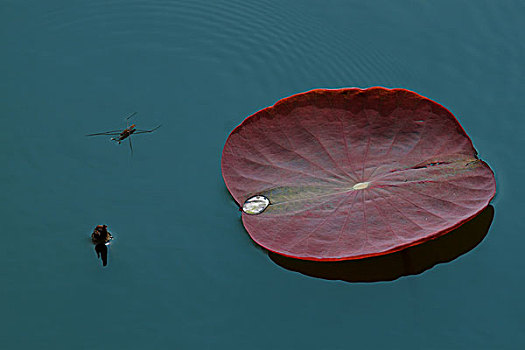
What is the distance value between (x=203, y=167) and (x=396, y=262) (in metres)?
0.84

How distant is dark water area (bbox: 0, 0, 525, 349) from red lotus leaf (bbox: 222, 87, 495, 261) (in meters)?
0.11

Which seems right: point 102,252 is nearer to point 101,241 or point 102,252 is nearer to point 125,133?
point 101,241

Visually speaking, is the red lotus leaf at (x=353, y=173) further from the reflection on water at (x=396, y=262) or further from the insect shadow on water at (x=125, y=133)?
the insect shadow on water at (x=125, y=133)

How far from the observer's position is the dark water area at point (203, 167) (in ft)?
6.82

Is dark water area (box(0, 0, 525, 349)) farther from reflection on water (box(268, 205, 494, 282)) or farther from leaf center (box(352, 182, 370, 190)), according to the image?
leaf center (box(352, 182, 370, 190))

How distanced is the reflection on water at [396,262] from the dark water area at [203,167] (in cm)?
2

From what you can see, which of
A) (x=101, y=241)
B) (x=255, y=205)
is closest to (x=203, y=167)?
(x=255, y=205)

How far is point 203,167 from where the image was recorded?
101 inches

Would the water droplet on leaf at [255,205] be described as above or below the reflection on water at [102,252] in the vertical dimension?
above

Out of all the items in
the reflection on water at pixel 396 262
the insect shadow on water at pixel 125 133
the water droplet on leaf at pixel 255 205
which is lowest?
the reflection on water at pixel 396 262

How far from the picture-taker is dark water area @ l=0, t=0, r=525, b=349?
2.08 metres

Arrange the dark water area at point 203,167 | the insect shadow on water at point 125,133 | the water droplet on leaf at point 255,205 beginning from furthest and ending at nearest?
the insect shadow on water at point 125,133
the water droplet on leaf at point 255,205
the dark water area at point 203,167

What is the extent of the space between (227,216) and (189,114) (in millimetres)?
621

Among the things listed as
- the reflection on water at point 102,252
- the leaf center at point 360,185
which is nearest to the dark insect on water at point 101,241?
the reflection on water at point 102,252
